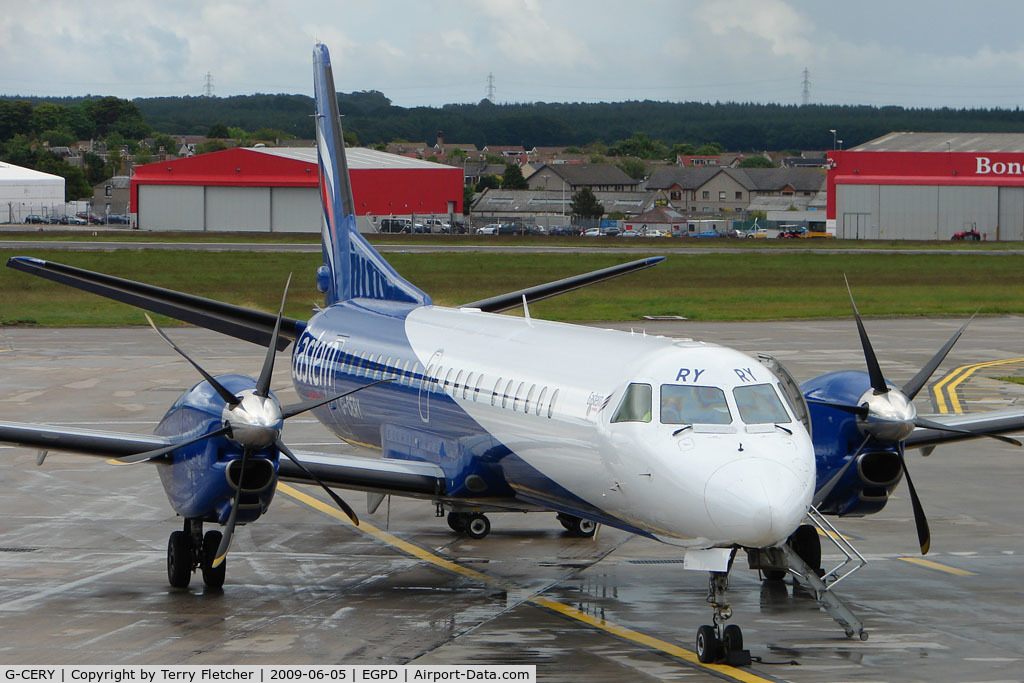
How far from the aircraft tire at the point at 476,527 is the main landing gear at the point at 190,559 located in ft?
13.8

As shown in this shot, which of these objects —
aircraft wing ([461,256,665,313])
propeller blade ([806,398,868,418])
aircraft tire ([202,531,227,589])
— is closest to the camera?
propeller blade ([806,398,868,418])

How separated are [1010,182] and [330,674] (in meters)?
105

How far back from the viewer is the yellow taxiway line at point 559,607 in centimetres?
1220

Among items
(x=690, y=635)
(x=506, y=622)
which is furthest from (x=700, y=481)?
(x=506, y=622)

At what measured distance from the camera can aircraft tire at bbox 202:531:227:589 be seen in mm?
15539

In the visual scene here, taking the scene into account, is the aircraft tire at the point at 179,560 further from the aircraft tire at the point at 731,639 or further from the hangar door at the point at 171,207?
the hangar door at the point at 171,207

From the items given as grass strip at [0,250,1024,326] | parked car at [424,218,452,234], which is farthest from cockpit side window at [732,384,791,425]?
parked car at [424,218,452,234]

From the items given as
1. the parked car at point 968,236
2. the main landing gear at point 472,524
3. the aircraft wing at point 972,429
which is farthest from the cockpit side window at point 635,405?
the parked car at point 968,236

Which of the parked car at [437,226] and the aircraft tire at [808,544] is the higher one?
the parked car at [437,226]

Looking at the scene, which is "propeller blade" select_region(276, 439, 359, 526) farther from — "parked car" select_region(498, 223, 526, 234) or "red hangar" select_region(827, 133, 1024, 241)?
"parked car" select_region(498, 223, 526, 234)

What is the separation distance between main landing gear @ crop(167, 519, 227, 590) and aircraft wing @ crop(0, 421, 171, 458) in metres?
1.09

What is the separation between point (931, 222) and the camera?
110375 millimetres

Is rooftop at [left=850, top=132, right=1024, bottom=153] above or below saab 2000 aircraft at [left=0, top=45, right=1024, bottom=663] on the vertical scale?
above

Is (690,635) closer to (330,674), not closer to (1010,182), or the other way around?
(330,674)
